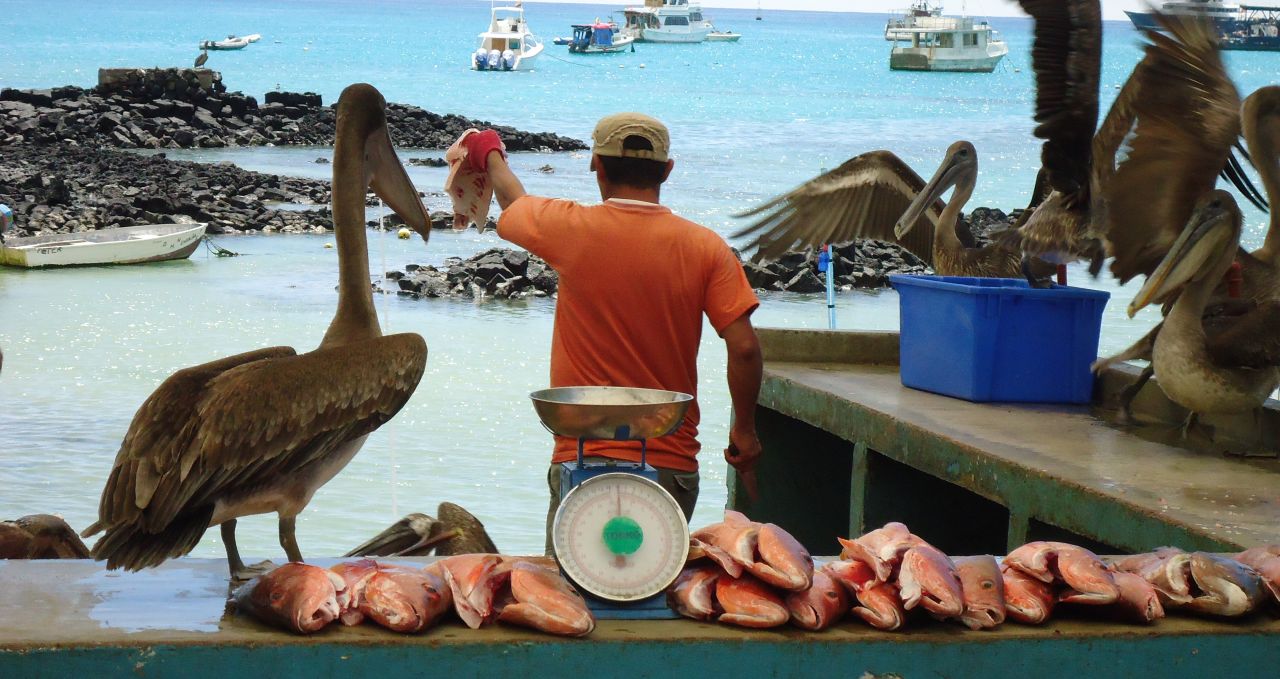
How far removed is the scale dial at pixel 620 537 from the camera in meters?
3.03

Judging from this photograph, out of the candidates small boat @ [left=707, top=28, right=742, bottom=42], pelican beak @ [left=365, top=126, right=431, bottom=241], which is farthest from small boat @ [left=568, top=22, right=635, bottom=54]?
pelican beak @ [left=365, top=126, right=431, bottom=241]

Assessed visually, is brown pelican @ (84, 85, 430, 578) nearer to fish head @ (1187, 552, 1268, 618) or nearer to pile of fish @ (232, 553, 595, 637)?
pile of fish @ (232, 553, 595, 637)

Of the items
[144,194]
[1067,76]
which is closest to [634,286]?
[1067,76]

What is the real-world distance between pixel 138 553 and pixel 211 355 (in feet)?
35.5

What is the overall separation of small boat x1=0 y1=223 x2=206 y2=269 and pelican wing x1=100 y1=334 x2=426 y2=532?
52.6 ft

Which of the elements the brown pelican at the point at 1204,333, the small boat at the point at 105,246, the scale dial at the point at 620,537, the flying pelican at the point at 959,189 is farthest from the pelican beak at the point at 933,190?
the small boat at the point at 105,246

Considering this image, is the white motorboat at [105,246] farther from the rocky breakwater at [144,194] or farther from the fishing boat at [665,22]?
the fishing boat at [665,22]

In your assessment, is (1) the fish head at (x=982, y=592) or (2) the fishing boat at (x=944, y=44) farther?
(2) the fishing boat at (x=944, y=44)

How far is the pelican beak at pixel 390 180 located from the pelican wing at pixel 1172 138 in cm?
313

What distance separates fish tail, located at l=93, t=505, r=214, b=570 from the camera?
3.23m

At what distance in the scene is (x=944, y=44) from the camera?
103m

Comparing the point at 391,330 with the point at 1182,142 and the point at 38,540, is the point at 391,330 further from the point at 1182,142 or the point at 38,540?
the point at 1182,142

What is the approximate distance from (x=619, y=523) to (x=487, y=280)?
1431cm

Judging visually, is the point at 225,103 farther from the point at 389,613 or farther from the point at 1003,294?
the point at 389,613
